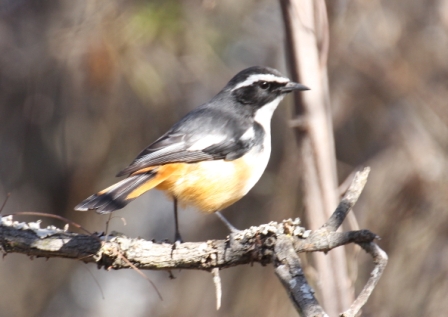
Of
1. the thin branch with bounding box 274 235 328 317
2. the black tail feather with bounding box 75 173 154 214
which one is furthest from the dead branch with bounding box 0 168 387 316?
the black tail feather with bounding box 75 173 154 214

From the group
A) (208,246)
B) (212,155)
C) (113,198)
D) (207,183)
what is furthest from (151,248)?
(212,155)

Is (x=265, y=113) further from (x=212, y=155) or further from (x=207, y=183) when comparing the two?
(x=207, y=183)

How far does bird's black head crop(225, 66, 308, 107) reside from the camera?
462 cm

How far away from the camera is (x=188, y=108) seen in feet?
22.8

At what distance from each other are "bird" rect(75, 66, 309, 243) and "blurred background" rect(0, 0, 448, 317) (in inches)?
43.9

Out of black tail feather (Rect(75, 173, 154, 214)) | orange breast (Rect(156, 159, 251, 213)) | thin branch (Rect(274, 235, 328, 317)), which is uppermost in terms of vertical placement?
black tail feather (Rect(75, 173, 154, 214))

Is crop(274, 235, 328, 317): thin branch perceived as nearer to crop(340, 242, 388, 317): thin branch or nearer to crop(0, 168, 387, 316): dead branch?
crop(0, 168, 387, 316): dead branch

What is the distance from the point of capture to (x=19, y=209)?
21.8ft

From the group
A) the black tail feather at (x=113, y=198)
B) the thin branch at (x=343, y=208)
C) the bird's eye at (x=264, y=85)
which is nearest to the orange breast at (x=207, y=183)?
the black tail feather at (x=113, y=198)

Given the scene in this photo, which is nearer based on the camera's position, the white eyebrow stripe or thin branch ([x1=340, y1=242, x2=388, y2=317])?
thin branch ([x1=340, y1=242, x2=388, y2=317])

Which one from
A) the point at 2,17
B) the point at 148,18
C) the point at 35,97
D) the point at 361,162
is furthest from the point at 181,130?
the point at 2,17

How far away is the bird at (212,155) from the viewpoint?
399cm

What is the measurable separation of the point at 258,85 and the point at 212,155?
0.86m

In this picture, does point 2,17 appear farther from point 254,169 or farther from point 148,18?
point 254,169
